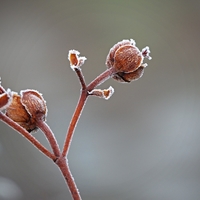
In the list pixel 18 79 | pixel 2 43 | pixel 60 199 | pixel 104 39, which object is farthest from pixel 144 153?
pixel 2 43

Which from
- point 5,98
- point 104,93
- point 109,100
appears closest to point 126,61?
point 104,93

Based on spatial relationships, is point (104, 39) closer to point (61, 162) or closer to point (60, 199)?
point (60, 199)

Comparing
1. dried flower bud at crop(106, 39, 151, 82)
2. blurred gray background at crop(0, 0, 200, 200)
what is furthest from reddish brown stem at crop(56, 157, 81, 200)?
blurred gray background at crop(0, 0, 200, 200)

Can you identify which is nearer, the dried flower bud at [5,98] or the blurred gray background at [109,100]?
the dried flower bud at [5,98]

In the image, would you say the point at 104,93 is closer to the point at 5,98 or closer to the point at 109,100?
the point at 5,98

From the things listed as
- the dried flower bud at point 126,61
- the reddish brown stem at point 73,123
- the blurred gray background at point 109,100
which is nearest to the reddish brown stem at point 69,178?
the reddish brown stem at point 73,123

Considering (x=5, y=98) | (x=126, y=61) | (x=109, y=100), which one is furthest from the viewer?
(x=109, y=100)

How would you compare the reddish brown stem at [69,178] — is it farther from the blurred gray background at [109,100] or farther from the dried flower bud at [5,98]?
the blurred gray background at [109,100]
